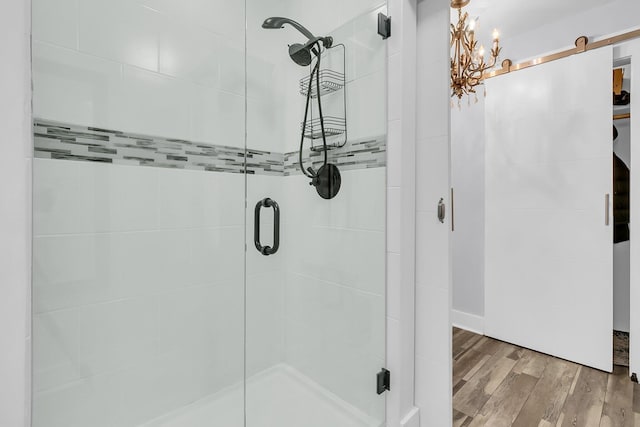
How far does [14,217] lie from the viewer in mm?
723

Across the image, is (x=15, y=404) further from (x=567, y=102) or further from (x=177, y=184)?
(x=567, y=102)

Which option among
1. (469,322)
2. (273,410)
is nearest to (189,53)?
(273,410)

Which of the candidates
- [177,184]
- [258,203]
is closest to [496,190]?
[258,203]

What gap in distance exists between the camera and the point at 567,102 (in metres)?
2.24

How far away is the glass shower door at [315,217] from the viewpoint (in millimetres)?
1379

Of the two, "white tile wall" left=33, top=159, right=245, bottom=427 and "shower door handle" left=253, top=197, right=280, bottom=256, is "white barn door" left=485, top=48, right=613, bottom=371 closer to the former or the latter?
"shower door handle" left=253, top=197, right=280, bottom=256

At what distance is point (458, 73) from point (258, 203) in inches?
62.2

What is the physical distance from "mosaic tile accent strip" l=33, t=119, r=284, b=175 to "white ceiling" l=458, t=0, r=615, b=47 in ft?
6.50

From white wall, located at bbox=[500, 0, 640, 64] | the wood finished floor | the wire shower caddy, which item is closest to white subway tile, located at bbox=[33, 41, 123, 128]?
the wire shower caddy

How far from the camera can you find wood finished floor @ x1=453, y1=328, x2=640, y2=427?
5.45 ft

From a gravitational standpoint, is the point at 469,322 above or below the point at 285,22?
below

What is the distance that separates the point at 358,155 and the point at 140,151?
91 centimetres

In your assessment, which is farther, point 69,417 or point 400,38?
point 400,38

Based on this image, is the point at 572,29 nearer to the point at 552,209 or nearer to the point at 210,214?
the point at 552,209
